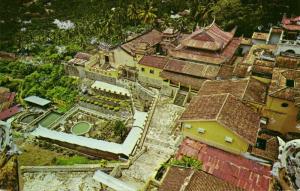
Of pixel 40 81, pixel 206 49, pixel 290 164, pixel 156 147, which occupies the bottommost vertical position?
pixel 40 81

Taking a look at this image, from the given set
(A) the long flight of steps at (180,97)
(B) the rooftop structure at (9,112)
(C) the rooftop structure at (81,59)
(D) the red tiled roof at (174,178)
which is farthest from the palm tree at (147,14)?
(D) the red tiled roof at (174,178)

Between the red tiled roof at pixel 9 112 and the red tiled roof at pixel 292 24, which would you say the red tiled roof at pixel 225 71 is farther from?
the red tiled roof at pixel 9 112

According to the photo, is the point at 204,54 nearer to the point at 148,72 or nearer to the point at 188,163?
the point at 148,72

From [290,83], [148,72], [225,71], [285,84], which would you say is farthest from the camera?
[148,72]

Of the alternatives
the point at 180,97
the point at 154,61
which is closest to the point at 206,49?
the point at 154,61

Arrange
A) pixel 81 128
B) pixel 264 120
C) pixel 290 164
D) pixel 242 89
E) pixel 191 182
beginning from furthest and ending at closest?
1. pixel 81 128
2. pixel 242 89
3. pixel 264 120
4. pixel 191 182
5. pixel 290 164

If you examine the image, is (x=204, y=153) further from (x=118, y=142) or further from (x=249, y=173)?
(x=118, y=142)
